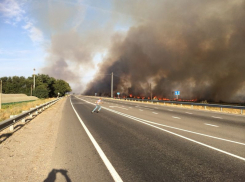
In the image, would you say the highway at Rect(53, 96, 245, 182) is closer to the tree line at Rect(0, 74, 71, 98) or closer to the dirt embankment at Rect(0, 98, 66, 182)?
the dirt embankment at Rect(0, 98, 66, 182)

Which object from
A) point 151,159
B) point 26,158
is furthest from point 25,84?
point 151,159

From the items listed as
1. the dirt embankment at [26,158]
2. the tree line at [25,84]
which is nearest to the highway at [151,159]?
the dirt embankment at [26,158]

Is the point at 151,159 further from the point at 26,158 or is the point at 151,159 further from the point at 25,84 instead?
the point at 25,84

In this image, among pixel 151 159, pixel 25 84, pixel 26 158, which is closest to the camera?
pixel 151 159

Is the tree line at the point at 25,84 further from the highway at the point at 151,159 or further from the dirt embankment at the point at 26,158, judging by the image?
the highway at the point at 151,159

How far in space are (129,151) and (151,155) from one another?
0.70 metres

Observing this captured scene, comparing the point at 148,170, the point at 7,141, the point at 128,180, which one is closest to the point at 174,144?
the point at 148,170

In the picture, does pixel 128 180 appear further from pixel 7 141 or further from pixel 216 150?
pixel 7 141

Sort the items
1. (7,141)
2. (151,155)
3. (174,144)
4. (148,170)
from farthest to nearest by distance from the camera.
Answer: (7,141), (174,144), (151,155), (148,170)

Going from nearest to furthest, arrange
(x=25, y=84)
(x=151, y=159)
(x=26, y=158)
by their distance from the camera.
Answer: (x=151, y=159), (x=26, y=158), (x=25, y=84)

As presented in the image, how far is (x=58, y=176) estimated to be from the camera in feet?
13.0

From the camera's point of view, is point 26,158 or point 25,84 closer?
point 26,158

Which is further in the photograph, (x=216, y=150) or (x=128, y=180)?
(x=216, y=150)

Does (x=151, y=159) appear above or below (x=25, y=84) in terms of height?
below
